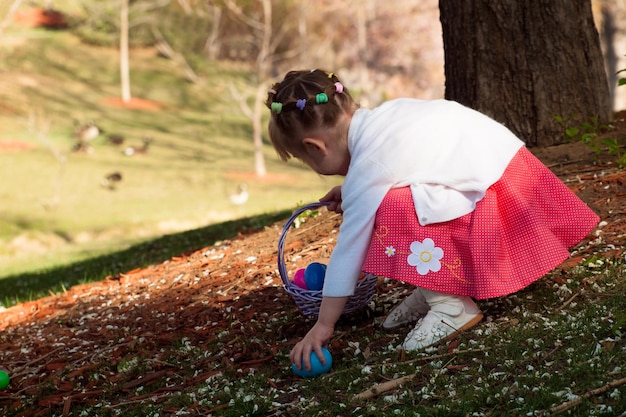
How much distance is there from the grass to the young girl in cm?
647

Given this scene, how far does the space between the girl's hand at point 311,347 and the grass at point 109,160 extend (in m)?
6.57

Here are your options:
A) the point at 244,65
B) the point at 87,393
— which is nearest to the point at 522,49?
the point at 87,393

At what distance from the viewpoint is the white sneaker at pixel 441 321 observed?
117 inches

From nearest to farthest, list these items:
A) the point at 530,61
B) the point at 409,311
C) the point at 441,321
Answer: the point at 441,321
the point at 409,311
the point at 530,61

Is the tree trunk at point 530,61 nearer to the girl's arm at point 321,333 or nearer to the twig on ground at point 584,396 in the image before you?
the girl's arm at point 321,333

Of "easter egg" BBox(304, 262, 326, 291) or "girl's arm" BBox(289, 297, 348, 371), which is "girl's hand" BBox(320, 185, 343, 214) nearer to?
"easter egg" BBox(304, 262, 326, 291)

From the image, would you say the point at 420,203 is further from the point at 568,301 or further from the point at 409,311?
the point at 568,301

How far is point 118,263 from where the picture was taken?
737cm

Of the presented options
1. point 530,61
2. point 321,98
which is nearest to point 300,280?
point 321,98

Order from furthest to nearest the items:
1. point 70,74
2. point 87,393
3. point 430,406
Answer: point 70,74 < point 87,393 < point 430,406

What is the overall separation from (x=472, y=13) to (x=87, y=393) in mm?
3475

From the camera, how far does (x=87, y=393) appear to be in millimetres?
3246

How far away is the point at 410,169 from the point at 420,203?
0.48 feet

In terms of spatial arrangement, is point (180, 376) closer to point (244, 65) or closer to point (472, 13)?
point (472, 13)
